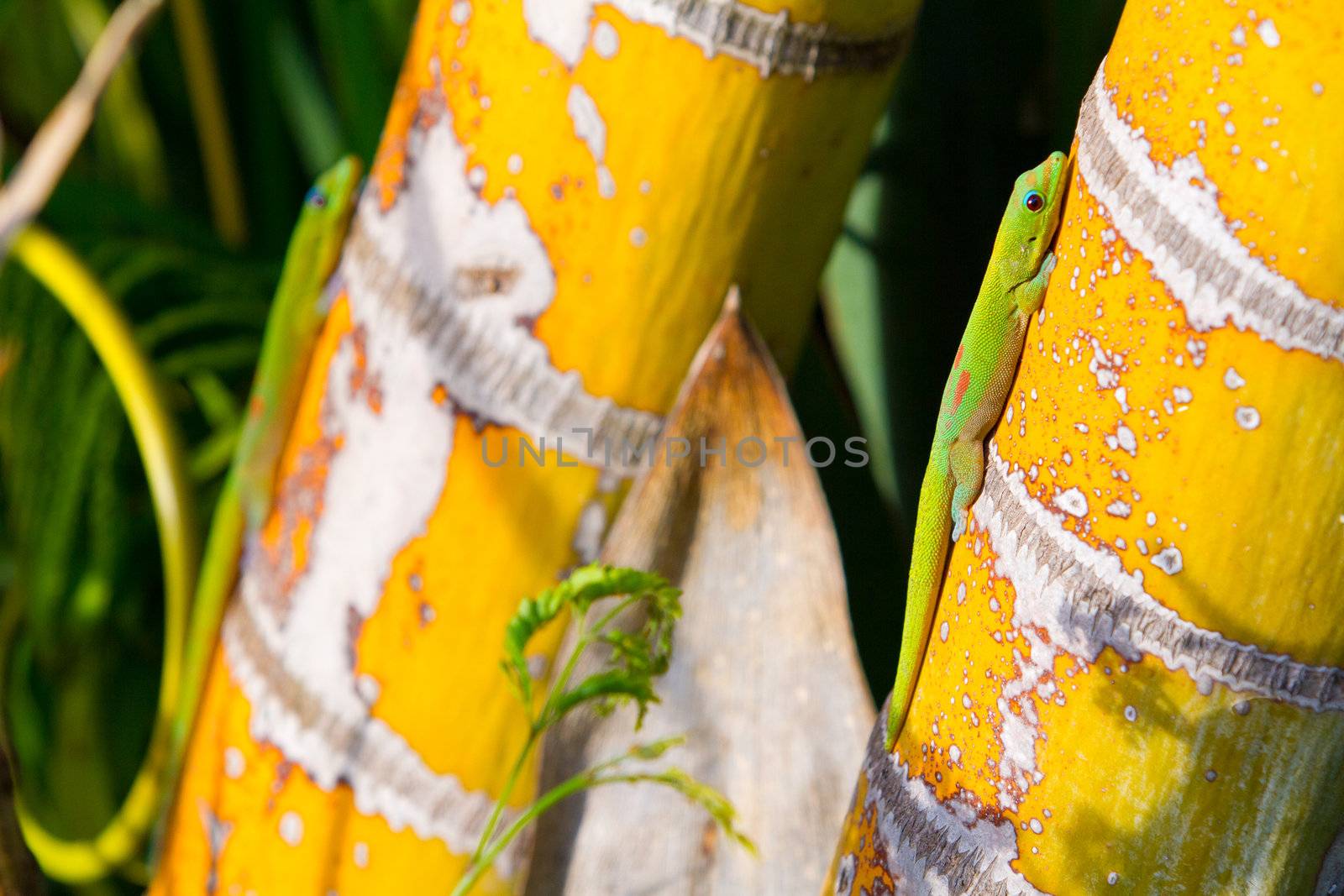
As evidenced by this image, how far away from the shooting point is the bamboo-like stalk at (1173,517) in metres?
0.33

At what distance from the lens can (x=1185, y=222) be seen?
34 centimetres

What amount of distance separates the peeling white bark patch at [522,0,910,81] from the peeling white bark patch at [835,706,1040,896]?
33 centimetres

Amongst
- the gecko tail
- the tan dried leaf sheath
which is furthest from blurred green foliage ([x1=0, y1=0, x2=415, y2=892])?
the gecko tail

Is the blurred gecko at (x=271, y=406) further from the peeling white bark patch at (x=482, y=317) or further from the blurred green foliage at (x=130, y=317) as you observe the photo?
the blurred green foliage at (x=130, y=317)

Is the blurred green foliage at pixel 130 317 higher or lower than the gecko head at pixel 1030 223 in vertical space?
lower

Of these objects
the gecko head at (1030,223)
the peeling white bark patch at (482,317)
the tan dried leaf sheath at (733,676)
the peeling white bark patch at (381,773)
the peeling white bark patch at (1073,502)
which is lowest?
the peeling white bark patch at (381,773)

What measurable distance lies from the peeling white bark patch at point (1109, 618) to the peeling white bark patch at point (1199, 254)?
88 millimetres

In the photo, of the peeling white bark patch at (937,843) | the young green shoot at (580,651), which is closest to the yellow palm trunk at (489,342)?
the young green shoot at (580,651)

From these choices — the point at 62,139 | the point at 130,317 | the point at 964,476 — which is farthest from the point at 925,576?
the point at 130,317

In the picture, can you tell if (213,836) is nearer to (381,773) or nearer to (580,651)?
(381,773)

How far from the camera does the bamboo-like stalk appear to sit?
1.07 feet

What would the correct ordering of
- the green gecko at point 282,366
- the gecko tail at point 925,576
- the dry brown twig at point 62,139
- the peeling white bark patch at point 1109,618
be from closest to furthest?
the dry brown twig at point 62,139 < the peeling white bark patch at point 1109,618 < the gecko tail at point 925,576 < the green gecko at point 282,366

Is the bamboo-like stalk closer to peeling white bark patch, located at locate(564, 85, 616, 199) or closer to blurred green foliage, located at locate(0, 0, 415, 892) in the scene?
peeling white bark patch, located at locate(564, 85, 616, 199)

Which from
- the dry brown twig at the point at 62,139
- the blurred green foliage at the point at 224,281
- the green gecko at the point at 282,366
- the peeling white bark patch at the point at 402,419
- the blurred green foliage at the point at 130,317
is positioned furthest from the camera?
the blurred green foliage at the point at 130,317
